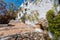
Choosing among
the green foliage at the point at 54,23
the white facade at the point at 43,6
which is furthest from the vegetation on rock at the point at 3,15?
the green foliage at the point at 54,23

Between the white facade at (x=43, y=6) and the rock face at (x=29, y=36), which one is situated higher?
the white facade at (x=43, y=6)

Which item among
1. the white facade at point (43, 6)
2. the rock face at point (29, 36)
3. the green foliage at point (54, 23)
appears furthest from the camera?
the white facade at point (43, 6)

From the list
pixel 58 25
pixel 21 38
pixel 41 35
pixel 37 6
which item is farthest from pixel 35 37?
pixel 37 6

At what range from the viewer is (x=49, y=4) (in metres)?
7.18

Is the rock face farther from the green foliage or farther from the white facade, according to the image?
the white facade

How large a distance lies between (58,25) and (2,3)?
469cm

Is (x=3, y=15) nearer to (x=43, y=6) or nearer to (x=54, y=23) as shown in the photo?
(x=43, y=6)

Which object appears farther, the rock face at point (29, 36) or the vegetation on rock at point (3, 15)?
the vegetation on rock at point (3, 15)

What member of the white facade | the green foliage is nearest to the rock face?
the green foliage

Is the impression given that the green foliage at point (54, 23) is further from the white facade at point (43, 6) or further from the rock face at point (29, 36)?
the white facade at point (43, 6)

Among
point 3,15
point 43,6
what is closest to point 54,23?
point 43,6

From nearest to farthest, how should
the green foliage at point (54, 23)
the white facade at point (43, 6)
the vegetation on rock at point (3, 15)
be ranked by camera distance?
the green foliage at point (54, 23)
the white facade at point (43, 6)
the vegetation on rock at point (3, 15)

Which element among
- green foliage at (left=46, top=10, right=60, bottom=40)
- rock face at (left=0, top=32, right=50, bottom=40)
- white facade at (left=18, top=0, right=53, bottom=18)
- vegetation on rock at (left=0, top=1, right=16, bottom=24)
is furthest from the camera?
vegetation on rock at (left=0, top=1, right=16, bottom=24)

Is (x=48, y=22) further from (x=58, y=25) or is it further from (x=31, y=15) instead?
(x=31, y=15)
